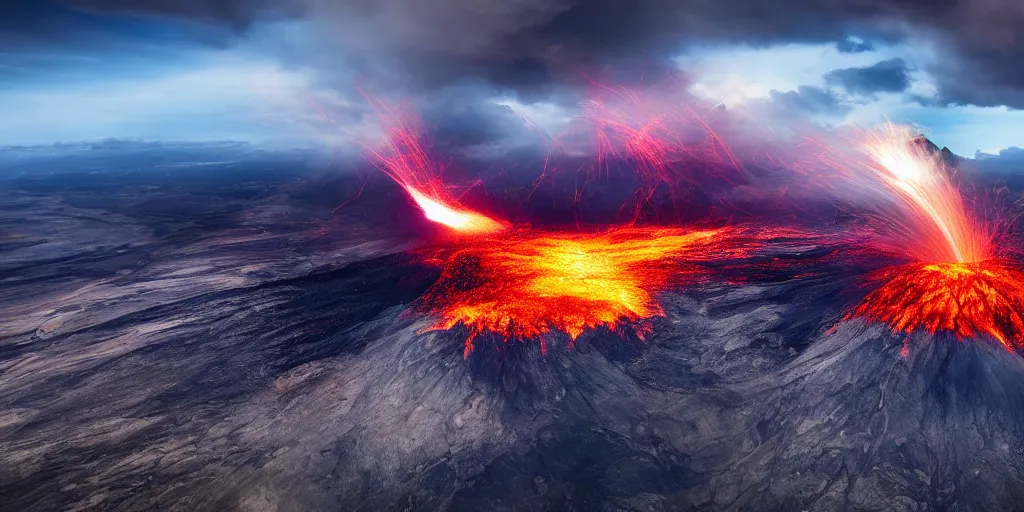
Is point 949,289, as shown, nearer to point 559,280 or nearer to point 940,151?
point 559,280

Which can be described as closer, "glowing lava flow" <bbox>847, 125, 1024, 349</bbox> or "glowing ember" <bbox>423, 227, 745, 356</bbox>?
"glowing lava flow" <bbox>847, 125, 1024, 349</bbox>

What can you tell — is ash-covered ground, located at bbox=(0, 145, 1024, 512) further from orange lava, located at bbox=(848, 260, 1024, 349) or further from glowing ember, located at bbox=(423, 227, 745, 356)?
glowing ember, located at bbox=(423, 227, 745, 356)

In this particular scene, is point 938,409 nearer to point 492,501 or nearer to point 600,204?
point 492,501

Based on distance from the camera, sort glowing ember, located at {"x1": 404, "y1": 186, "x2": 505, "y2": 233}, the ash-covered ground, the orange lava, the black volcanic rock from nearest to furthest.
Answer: the ash-covered ground < the orange lava < glowing ember, located at {"x1": 404, "y1": 186, "x2": 505, "y2": 233} < the black volcanic rock

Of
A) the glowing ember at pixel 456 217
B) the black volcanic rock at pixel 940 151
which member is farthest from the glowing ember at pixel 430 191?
the black volcanic rock at pixel 940 151

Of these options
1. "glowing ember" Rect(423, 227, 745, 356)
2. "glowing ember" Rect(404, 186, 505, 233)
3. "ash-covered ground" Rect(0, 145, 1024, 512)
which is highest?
"glowing ember" Rect(404, 186, 505, 233)

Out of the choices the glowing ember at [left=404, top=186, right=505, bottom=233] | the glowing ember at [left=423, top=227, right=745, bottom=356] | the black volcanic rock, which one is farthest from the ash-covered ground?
the black volcanic rock
